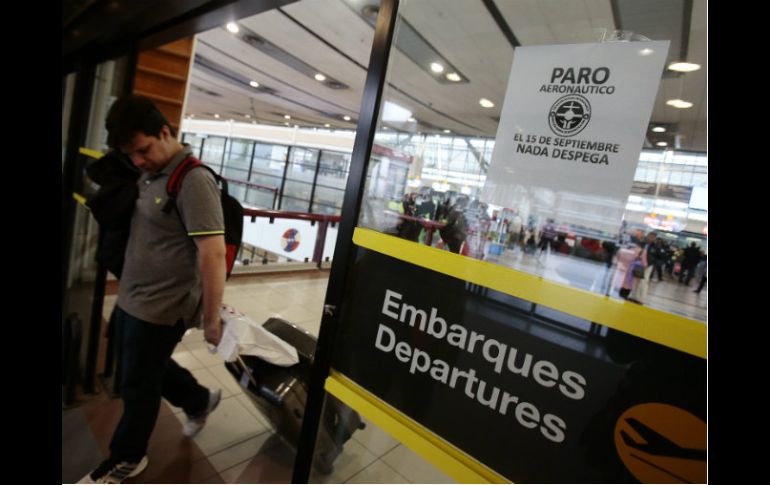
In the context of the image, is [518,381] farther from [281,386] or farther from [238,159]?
[238,159]

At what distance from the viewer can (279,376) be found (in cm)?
195

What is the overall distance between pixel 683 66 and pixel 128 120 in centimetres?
173

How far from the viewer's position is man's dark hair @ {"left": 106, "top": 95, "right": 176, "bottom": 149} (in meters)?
1.55

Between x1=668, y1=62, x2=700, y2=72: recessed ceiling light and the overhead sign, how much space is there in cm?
2

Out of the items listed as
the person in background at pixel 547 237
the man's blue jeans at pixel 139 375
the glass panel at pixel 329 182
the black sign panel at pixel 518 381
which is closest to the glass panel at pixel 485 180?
the person in background at pixel 547 237

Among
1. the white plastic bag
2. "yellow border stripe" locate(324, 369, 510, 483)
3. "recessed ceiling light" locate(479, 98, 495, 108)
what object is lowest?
the white plastic bag

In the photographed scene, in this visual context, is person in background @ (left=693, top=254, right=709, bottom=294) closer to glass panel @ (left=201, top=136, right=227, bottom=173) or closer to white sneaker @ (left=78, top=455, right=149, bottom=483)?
white sneaker @ (left=78, top=455, right=149, bottom=483)

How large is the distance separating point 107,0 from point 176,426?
95.5 inches

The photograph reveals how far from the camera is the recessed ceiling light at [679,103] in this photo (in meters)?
0.78

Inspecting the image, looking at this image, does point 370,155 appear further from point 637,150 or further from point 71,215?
point 71,215

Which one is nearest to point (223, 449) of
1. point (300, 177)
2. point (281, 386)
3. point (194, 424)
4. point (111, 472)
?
point (194, 424)

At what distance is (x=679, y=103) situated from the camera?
0.79m

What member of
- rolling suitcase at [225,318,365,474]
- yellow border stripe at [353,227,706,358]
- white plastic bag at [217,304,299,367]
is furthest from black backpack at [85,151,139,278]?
yellow border stripe at [353,227,706,358]
